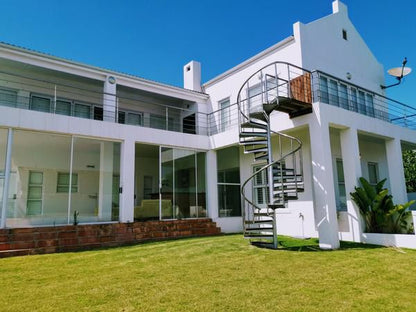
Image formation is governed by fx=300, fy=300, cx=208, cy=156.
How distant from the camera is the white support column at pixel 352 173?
24.3 feet

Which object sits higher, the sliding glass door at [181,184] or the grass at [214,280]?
the sliding glass door at [181,184]

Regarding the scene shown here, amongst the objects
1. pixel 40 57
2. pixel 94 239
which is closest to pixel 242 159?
pixel 94 239

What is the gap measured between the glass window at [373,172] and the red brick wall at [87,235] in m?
6.18

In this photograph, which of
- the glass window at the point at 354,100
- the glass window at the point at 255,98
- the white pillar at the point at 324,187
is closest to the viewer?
the white pillar at the point at 324,187

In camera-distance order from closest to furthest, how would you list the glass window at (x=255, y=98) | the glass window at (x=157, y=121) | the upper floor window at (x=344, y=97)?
the upper floor window at (x=344, y=97) → the glass window at (x=255, y=98) → the glass window at (x=157, y=121)

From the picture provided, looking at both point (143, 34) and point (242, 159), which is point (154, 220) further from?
point (143, 34)

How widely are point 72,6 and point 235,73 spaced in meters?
6.11

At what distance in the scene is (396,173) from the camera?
942cm

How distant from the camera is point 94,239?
295 inches

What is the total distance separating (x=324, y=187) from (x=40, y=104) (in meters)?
9.25

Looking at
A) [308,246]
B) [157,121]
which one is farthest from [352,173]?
[157,121]

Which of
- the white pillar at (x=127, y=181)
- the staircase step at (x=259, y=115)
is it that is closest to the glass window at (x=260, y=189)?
the staircase step at (x=259, y=115)

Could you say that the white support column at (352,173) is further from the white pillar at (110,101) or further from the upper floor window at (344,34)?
the white pillar at (110,101)

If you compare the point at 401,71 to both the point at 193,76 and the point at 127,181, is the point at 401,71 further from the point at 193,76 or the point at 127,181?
the point at 127,181
